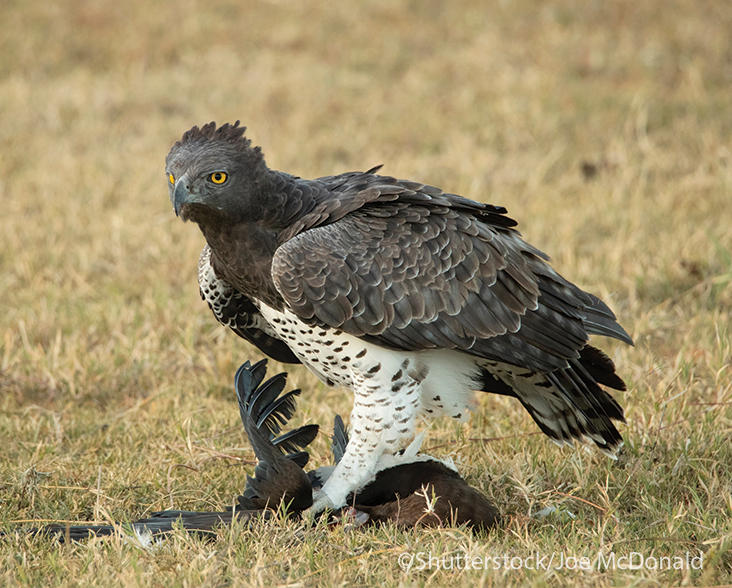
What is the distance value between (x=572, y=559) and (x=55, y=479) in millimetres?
2379

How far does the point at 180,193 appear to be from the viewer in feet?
11.2

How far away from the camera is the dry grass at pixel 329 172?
3.34m

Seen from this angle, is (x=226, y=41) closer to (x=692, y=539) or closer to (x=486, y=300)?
(x=486, y=300)

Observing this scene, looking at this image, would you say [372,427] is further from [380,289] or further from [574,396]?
[574,396]

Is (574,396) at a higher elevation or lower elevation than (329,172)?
lower

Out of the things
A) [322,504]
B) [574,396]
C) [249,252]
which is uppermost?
[249,252]

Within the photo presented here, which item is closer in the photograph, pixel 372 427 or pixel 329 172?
pixel 372 427

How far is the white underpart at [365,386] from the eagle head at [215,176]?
19.0 inches

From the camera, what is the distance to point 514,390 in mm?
4125

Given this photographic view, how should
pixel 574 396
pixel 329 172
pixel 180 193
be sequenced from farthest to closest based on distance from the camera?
pixel 329 172
pixel 574 396
pixel 180 193

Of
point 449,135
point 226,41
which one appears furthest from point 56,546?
point 226,41

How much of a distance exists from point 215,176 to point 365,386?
1098 millimetres

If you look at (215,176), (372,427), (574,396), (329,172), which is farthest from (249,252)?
(329,172)

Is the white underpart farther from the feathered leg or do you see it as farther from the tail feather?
the tail feather
